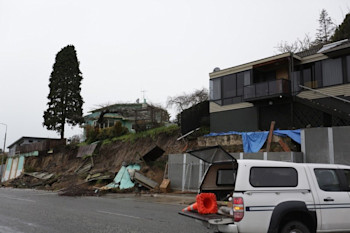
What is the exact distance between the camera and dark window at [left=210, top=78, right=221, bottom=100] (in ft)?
93.6

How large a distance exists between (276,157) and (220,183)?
36.5 feet

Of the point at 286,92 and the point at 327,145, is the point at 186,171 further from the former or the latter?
the point at 327,145

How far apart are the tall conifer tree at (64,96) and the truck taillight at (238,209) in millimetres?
43163

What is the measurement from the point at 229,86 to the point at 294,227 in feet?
73.9

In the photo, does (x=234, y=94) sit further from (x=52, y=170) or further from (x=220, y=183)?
(x=52, y=170)


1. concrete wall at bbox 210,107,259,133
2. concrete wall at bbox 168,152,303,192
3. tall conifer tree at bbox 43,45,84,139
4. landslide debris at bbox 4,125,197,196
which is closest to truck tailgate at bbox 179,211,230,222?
concrete wall at bbox 168,152,303,192

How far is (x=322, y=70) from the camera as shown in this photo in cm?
2256

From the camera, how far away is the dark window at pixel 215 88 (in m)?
28.5

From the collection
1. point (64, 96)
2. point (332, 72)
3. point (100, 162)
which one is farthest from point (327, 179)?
point (64, 96)

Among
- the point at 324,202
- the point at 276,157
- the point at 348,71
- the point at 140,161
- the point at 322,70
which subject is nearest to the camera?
the point at 324,202

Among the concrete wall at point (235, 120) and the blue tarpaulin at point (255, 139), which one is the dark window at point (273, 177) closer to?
the blue tarpaulin at point (255, 139)

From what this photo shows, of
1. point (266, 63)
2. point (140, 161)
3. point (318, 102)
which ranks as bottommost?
point (140, 161)

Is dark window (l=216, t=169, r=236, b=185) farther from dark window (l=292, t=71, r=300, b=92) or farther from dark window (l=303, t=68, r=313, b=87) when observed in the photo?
dark window (l=303, t=68, r=313, b=87)

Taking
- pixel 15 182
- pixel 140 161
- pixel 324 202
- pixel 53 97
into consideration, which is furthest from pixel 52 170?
pixel 324 202
